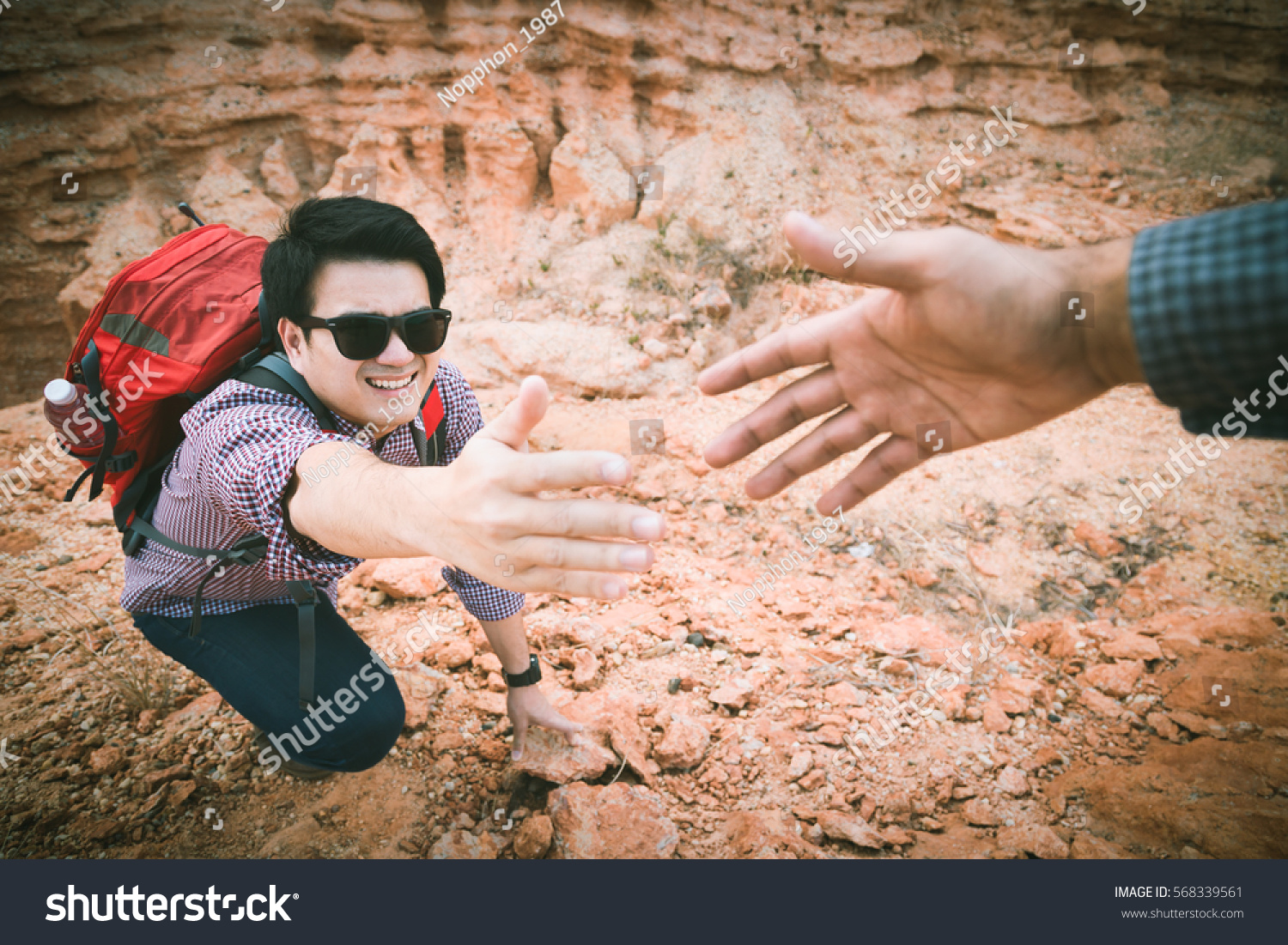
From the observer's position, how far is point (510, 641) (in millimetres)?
2449

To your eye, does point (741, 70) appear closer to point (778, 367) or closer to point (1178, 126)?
point (1178, 126)

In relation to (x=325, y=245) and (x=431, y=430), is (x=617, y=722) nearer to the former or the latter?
(x=431, y=430)

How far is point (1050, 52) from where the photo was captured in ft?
20.2

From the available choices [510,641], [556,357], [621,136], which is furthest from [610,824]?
[621,136]

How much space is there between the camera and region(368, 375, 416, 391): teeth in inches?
76.0

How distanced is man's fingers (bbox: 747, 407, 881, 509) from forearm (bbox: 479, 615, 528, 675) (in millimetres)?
1224

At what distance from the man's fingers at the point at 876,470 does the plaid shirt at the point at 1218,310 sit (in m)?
0.57

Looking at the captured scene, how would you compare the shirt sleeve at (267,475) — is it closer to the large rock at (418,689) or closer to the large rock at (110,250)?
the large rock at (418,689)

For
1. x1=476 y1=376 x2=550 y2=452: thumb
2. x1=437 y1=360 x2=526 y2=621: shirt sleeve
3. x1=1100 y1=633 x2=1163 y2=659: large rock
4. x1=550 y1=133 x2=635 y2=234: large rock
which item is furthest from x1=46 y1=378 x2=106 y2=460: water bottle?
x1=550 y1=133 x2=635 y2=234: large rock

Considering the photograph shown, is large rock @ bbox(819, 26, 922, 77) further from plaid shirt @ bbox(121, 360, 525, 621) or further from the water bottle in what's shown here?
the water bottle

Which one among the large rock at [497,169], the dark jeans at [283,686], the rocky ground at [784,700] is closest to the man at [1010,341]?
the rocky ground at [784,700]

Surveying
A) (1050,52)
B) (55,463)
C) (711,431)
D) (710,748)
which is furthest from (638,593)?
(1050,52)

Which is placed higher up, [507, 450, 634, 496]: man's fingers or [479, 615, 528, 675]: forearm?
[507, 450, 634, 496]: man's fingers

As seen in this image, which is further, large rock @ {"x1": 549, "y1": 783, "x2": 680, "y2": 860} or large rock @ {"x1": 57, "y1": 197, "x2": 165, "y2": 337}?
large rock @ {"x1": 57, "y1": 197, "x2": 165, "y2": 337}
